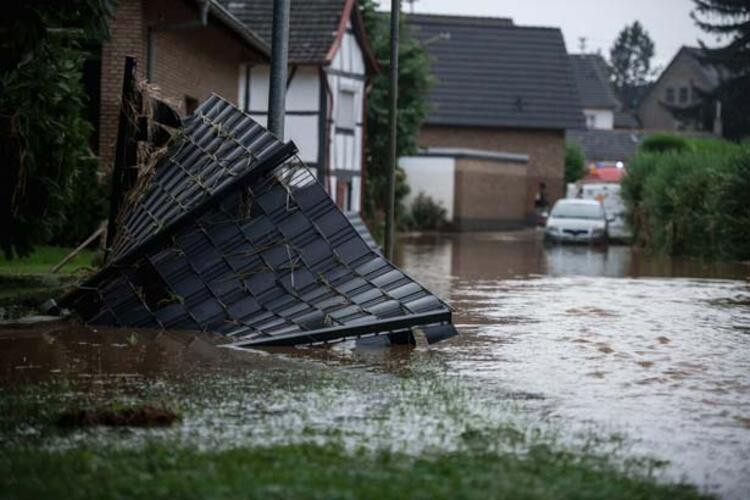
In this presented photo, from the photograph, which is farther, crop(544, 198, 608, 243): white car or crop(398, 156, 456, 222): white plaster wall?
crop(398, 156, 456, 222): white plaster wall

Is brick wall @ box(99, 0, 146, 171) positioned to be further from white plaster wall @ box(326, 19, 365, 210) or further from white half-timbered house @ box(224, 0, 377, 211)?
white plaster wall @ box(326, 19, 365, 210)

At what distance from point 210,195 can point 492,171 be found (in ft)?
154

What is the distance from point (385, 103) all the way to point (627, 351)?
31.9 meters

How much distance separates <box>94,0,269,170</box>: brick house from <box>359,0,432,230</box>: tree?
48.8ft

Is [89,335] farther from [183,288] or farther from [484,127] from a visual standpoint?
[484,127]

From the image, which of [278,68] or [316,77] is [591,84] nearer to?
[316,77]

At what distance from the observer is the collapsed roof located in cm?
1278

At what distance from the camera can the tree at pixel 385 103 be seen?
1742 inches

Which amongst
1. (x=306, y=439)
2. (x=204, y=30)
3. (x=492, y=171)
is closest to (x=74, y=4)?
(x=306, y=439)

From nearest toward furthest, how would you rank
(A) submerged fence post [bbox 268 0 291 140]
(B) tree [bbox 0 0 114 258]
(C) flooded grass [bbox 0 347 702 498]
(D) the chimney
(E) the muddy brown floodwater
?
(C) flooded grass [bbox 0 347 702 498], (E) the muddy brown floodwater, (B) tree [bbox 0 0 114 258], (A) submerged fence post [bbox 268 0 291 140], (D) the chimney

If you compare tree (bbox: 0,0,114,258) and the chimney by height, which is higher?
the chimney

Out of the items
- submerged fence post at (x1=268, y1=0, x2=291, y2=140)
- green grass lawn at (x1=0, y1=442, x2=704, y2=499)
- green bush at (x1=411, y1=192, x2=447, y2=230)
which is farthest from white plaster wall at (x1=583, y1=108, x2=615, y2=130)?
green grass lawn at (x1=0, y1=442, x2=704, y2=499)

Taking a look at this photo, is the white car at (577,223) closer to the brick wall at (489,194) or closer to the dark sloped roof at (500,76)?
the brick wall at (489,194)

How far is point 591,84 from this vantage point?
10450 centimetres
